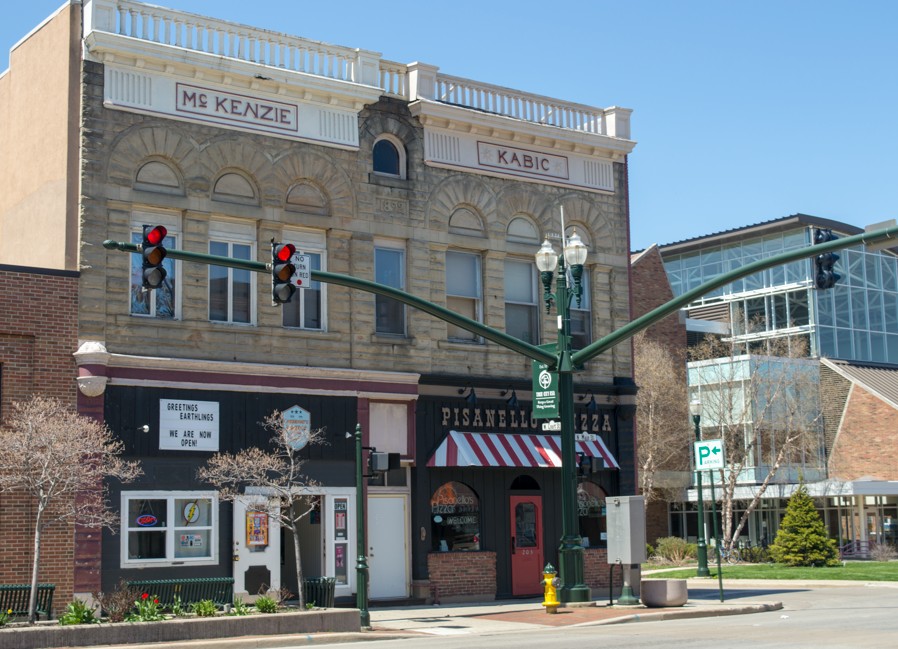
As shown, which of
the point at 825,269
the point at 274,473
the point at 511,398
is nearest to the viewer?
the point at 825,269

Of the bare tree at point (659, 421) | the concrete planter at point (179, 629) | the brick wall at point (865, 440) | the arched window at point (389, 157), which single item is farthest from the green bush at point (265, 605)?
the brick wall at point (865, 440)

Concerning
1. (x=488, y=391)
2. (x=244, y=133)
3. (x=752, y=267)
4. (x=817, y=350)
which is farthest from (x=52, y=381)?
(x=817, y=350)

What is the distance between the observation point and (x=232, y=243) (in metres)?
26.9

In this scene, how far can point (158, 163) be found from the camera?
2586 centimetres

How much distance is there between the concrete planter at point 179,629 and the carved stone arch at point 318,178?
33.2 feet

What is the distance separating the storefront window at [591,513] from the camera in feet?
103

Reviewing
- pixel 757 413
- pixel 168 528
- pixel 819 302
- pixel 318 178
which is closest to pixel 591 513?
pixel 318 178

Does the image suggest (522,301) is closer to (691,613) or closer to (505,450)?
(505,450)

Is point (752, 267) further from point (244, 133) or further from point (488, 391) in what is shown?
point (244, 133)

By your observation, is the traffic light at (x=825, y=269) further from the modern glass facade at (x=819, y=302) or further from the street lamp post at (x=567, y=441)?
the modern glass facade at (x=819, y=302)

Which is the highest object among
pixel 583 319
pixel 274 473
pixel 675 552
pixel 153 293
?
pixel 583 319

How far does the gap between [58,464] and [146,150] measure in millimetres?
7926

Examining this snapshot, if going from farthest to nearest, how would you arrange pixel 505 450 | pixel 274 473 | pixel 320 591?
1. pixel 505 450
2. pixel 274 473
3. pixel 320 591

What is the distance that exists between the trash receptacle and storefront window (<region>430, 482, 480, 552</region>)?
18.1 ft
